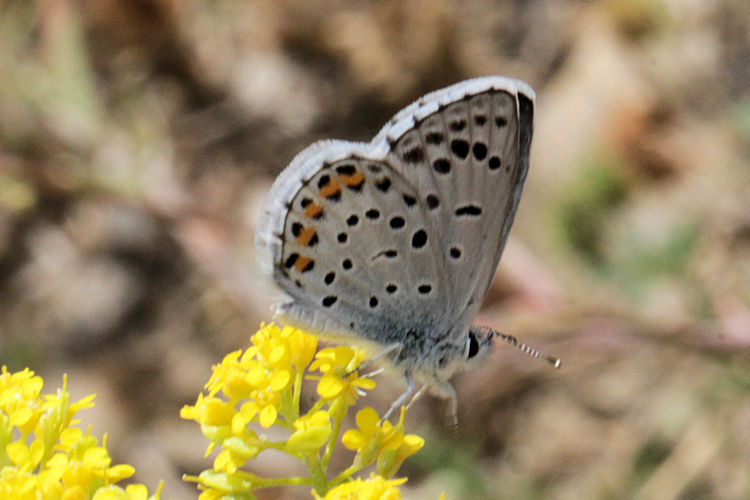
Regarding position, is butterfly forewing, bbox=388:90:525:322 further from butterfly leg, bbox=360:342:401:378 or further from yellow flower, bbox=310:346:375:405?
yellow flower, bbox=310:346:375:405

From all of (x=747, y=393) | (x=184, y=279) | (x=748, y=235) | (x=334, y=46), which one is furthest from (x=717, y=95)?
(x=184, y=279)

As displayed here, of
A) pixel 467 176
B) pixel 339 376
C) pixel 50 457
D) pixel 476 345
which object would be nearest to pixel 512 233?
pixel 476 345

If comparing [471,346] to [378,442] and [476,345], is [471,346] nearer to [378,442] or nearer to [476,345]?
[476,345]

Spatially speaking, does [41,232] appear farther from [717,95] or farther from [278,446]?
[717,95]

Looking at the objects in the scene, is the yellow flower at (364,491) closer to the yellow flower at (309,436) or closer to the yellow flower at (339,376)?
the yellow flower at (309,436)

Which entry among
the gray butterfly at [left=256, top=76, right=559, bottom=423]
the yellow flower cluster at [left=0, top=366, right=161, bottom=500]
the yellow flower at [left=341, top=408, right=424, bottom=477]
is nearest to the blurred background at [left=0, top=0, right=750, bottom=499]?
the gray butterfly at [left=256, top=76, right=559, bottom=423]

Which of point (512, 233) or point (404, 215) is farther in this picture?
point (512, 233)
